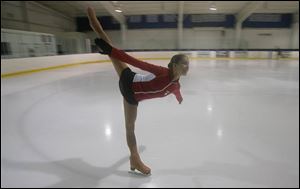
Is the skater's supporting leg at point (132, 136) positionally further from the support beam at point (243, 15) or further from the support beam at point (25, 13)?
the support beam at point (243, 15)

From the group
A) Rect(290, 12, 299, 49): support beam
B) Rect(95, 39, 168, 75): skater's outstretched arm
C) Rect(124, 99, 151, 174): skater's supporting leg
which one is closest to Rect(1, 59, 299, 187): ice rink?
Rect(124, 99, 151, 174): skater's supporting leg

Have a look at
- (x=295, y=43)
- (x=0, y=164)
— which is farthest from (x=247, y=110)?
(x=295, y=43)

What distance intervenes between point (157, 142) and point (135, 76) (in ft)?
3.80

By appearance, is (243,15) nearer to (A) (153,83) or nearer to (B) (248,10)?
(B) (248,10)

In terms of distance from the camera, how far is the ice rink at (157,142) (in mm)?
1666

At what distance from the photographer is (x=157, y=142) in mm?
2246

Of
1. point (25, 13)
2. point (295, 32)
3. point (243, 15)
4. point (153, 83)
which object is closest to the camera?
point (153, 83)

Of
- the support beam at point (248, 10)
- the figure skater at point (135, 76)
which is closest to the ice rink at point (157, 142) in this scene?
the figure skater at point (135, 76)

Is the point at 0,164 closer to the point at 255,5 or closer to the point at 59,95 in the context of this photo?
the point at 59,95

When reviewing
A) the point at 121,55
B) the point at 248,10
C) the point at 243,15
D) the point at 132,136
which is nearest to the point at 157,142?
the point at 132,136

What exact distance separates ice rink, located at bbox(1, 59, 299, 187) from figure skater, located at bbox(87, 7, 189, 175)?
1.56 ft

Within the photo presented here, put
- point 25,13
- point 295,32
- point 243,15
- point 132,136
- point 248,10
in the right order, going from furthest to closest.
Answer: point 295,32 → point 243,15 → point 248,10 → point 25,13 → point 132,136

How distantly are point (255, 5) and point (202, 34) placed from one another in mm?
4346

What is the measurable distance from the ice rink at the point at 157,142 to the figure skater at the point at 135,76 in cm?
48
